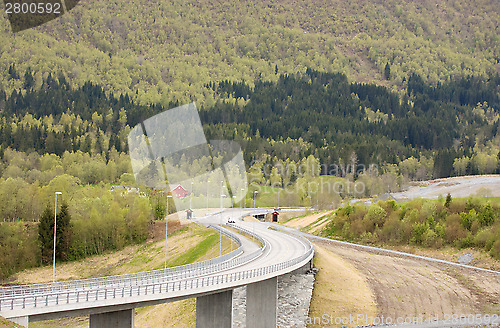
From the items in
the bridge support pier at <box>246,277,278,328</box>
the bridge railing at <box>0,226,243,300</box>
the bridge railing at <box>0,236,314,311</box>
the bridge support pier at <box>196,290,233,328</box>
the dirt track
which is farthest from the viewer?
the dirt track

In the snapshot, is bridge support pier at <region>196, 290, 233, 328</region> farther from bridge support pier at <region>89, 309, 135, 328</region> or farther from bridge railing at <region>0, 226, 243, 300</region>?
bridge support pier at <region>89, 309, 135, 328</region>

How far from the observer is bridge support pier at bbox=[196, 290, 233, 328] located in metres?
50.9

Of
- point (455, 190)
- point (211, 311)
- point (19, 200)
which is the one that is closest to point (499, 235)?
point (211, 311)

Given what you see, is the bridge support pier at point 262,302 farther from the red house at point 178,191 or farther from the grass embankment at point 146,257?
the red house at point 178,191

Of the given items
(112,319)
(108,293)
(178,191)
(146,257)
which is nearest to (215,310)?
(112,319)

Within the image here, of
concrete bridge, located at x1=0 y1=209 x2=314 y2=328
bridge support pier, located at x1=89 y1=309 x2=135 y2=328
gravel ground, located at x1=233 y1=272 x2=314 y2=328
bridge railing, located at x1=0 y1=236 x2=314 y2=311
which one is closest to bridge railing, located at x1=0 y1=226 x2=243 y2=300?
concrete bridge, located at x1=0 y1=209 x2=314 y2=328

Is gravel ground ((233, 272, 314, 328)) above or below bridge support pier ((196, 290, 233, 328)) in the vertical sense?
below

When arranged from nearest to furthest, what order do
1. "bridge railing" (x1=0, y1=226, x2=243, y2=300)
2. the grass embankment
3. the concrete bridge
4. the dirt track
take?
1. the concrete bridge
2. "bridge railing" (x1=0, y1=226, x2=243, y2=300)
3. the dirt track
4. the grass embankment

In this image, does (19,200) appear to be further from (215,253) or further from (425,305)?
(425,305)

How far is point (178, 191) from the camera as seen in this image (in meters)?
154

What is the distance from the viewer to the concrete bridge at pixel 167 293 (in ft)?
120

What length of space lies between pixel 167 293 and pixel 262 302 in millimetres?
15832

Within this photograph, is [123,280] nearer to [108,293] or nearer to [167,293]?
[167,293]

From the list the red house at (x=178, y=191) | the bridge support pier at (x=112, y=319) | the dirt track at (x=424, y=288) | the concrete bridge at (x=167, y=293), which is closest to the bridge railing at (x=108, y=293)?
the concrete bridge at (x=167, y=293)
